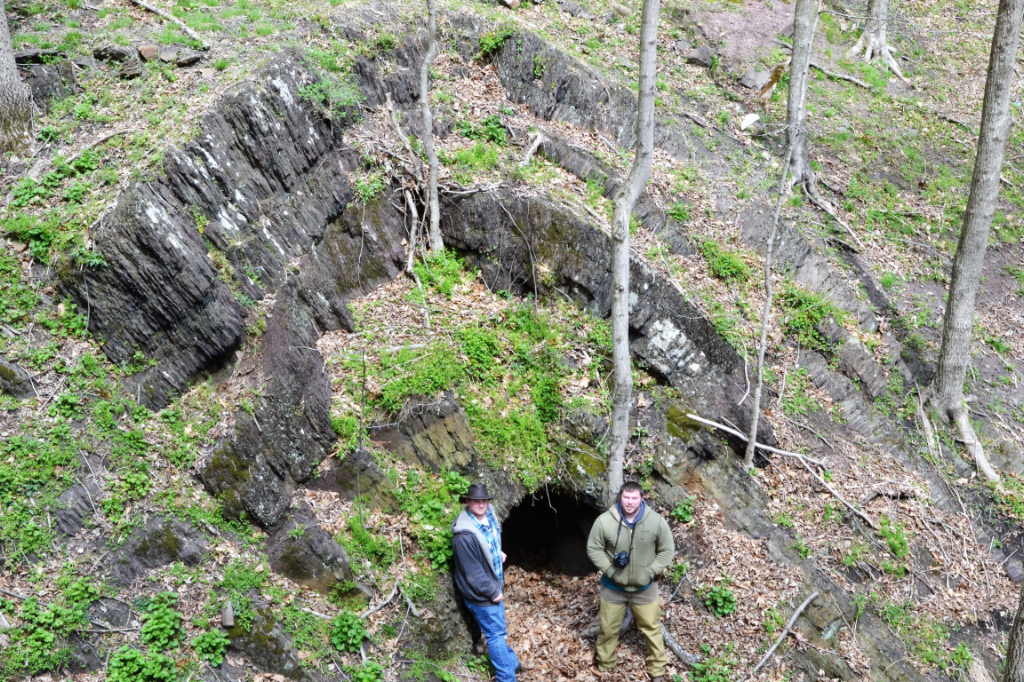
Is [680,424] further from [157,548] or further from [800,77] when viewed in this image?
[800,77]

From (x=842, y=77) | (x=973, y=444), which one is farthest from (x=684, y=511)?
(x=842, y=77)

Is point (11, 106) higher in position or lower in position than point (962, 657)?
higher

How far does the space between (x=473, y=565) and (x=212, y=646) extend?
8.20 ft

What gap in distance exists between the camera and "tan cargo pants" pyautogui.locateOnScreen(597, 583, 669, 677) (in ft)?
23.3

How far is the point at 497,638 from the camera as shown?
690cm

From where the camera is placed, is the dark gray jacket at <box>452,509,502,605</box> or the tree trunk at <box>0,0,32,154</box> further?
the tree trunk at <box>0,0,32,154</box>

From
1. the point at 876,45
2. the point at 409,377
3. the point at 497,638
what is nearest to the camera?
the point at 497,638

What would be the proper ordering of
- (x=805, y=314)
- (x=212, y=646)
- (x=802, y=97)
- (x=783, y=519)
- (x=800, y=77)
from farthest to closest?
(x=802, y=97), (x=800, y=77), (x=805, y=314), (x=783, y=519), (x=212, y=646)

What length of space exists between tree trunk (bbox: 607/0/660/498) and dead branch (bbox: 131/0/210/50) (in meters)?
6.33

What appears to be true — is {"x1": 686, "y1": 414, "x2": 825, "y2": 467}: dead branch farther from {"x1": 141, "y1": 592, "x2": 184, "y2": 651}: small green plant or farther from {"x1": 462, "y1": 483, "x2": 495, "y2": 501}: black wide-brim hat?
{"x1": 141, "y1": 592, "x2": 184, "y2": 651}: small green plant

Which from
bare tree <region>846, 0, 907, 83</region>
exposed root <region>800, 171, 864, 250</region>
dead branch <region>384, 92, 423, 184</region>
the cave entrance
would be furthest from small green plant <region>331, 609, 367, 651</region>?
bare tree <region>846, 0, 907, 83</region>

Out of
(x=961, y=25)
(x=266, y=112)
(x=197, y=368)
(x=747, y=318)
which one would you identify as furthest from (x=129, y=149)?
(x=961, y=25)

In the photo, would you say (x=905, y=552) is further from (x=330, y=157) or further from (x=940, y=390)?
(x=330, y=157)

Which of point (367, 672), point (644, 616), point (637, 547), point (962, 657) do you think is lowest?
point (962, 657)
